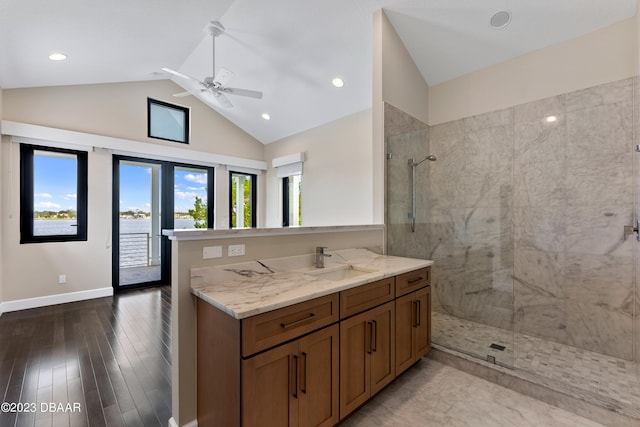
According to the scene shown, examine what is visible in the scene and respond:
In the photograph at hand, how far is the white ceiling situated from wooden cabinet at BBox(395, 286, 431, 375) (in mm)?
2620

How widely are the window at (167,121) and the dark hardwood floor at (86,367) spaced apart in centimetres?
302

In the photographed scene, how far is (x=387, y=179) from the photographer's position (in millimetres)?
2979

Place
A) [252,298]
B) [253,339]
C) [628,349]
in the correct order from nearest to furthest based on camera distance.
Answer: [253,339] → [252,298] → [628,349]

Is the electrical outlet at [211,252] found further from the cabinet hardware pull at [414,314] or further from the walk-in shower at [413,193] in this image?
the walk-in shower at [413,193]

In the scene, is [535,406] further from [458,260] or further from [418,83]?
[418,83]

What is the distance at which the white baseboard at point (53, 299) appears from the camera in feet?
11.7

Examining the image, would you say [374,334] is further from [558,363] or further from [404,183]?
[404,183]

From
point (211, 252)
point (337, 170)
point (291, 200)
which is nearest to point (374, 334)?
point (211, 252)

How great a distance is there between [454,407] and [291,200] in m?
4.56

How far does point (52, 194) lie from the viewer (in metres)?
3.94

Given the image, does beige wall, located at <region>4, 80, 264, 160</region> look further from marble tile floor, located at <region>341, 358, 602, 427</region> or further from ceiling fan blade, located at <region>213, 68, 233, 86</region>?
marble tile floor, located at <region>341, 358, 602, 427</region>

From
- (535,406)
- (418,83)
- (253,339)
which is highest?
(418,83)

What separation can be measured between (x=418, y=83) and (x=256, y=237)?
288 cm

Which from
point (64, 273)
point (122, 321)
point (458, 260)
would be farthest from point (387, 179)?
point (64, 273)
